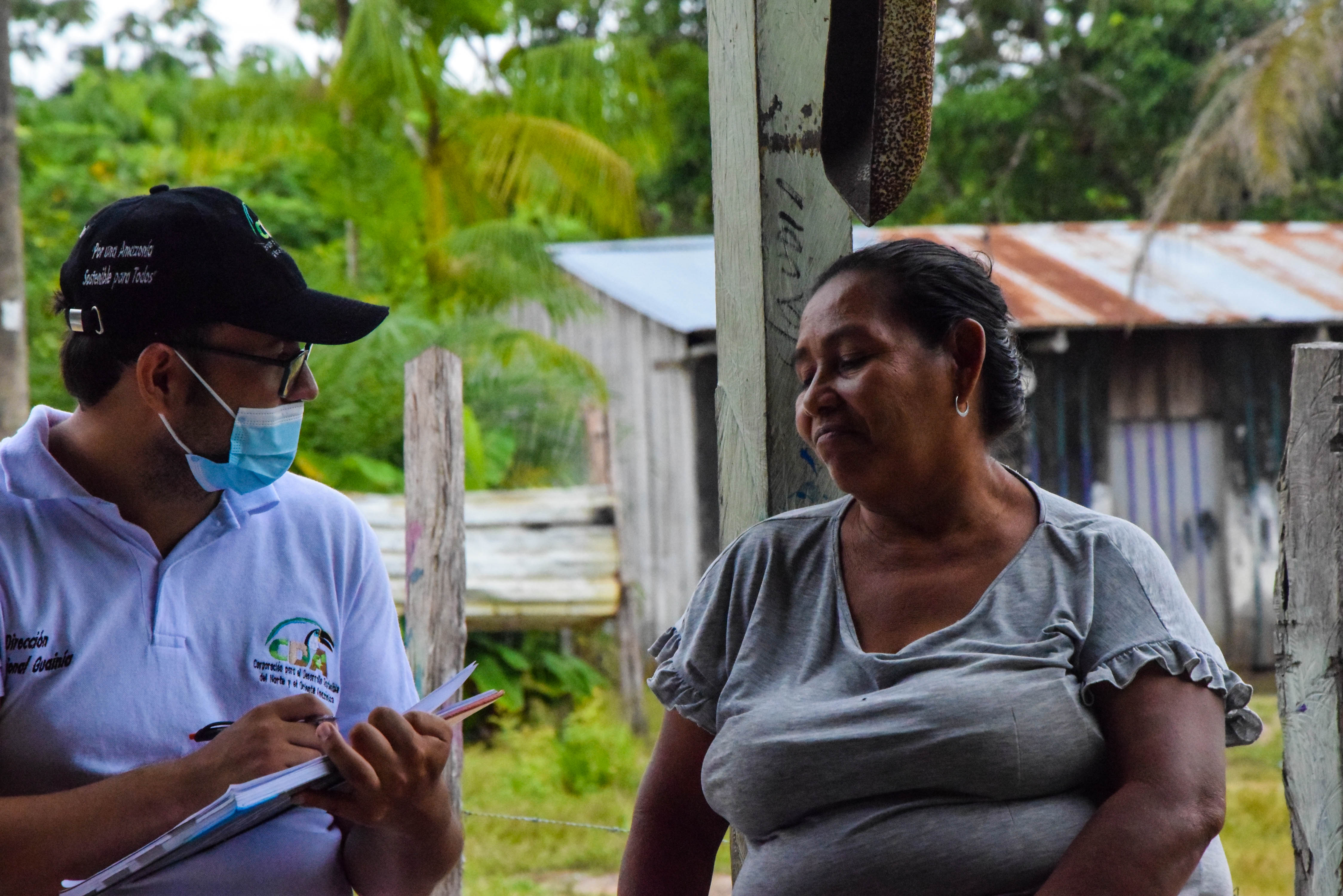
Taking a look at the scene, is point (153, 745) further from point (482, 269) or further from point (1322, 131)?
point (1322, 131)

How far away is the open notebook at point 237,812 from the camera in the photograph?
170 centimetres

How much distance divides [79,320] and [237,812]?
34.3 inches

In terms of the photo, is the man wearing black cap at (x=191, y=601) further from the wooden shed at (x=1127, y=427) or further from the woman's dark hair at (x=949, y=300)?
the wooden shed at (x=1127, y=427)

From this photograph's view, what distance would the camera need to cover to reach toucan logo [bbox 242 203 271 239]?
7.20 ft

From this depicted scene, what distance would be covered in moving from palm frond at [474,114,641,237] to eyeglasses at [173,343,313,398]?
8.71 metres

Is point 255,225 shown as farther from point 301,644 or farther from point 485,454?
point 485,454

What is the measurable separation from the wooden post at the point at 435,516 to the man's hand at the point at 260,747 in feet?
5.74

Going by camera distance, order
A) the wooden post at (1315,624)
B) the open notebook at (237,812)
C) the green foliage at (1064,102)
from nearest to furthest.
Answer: the open notebook at (237,812)
the wooden post at (1315,624)
the green foliage at (1064,102)

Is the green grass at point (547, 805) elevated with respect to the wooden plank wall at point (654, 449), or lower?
lower

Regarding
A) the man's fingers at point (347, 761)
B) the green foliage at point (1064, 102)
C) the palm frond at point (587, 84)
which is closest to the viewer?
the man's fingers at point (347, 761)

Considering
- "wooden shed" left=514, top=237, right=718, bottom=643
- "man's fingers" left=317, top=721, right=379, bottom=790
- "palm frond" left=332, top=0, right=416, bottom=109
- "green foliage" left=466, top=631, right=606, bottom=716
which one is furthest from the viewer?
"wooden shed" left=514, top=237, right=718, bottom=643

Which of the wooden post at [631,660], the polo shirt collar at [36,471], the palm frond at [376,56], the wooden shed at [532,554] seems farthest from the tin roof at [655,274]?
the polo shirt collar at [36,471]

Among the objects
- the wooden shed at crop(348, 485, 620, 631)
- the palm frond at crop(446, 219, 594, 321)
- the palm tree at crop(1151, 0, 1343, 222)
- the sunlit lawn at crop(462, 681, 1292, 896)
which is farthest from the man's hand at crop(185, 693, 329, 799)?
the palm tree at crop(1151, 0, 1343, 222)

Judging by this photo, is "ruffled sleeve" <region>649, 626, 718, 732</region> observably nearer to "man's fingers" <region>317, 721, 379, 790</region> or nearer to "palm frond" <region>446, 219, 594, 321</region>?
"man's fingers" <region>317, 721, 379, 790</region>
